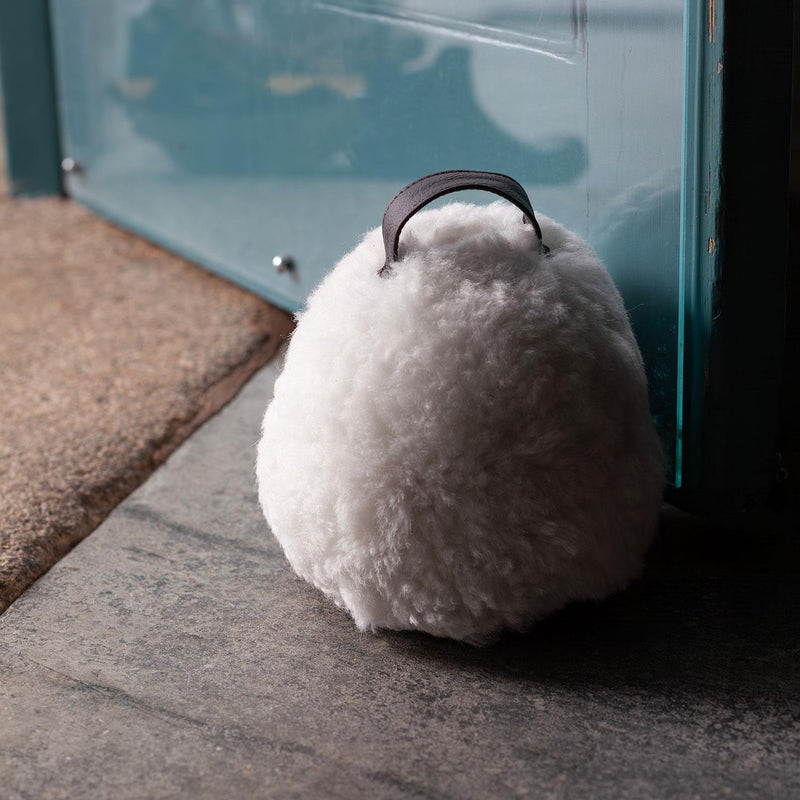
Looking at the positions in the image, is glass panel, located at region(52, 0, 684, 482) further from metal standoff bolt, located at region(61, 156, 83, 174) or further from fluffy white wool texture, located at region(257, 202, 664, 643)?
fluffy white wool texture, located at region(257, 202, 664, 643)

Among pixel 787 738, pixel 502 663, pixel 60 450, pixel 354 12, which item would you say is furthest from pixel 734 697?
pixel 354 12

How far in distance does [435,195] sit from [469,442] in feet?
0.86

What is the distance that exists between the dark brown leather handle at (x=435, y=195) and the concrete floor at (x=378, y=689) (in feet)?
1.37

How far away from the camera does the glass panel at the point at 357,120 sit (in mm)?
1225

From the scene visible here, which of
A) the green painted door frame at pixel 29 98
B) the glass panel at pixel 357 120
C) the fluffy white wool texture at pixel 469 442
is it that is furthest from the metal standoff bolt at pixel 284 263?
the green painted door frame at pixel 29 98

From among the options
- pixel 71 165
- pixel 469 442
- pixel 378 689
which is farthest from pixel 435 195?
pixel 71 165

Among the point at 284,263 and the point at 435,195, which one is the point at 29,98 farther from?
the point at 435,195

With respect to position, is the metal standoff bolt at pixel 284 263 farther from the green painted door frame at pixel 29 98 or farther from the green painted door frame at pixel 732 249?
the green painted door frame at pixel 29 98

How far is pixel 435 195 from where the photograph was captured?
113 cm

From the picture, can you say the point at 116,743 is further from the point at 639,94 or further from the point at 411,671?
the point at 639,94

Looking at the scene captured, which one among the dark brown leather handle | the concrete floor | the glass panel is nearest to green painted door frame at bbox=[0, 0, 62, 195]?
the glass panel

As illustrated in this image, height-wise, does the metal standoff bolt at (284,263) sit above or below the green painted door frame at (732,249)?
below

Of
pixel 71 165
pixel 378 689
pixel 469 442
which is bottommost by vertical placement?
pixel 378 689

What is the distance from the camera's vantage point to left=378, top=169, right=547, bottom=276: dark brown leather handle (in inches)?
44.9
